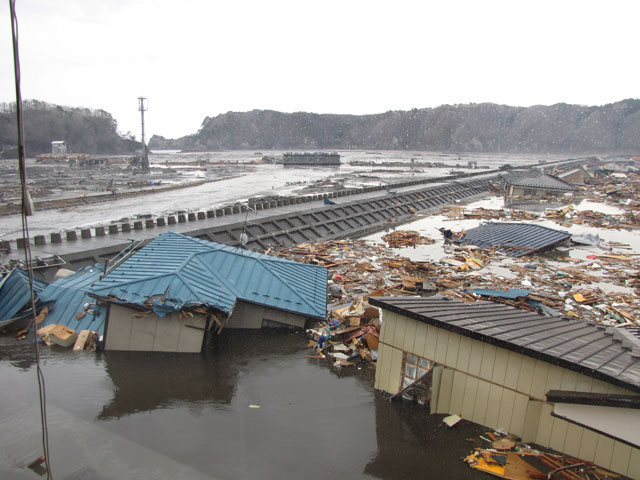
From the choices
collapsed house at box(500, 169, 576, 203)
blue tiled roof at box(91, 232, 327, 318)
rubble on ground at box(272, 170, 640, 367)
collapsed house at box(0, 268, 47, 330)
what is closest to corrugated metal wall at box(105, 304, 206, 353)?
blue tiled roof at box(91, 232, 327, 318)

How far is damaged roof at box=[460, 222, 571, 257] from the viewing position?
73.5ft

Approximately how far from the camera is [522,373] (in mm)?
7039

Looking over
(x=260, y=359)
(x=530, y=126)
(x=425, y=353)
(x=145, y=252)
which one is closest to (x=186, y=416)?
(x=260, y=359)

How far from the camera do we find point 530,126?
639 ft

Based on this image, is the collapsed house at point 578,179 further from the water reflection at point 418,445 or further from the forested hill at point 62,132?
the forested hill at point 62,132

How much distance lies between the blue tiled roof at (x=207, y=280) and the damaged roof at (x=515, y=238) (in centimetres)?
1229

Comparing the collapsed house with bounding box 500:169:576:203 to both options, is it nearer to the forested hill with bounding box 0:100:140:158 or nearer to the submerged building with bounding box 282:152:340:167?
the submerged building with bounding box 282:152:340:167

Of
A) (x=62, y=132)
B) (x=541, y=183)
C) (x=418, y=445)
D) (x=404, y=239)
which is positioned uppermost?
(x=62, y=132)

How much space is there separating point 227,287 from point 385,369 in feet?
15.8

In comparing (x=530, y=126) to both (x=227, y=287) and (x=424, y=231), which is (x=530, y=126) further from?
(x=227, y=287)

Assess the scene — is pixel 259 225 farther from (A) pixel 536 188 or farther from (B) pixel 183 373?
(A) pixel 536 188

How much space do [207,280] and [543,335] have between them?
777 centimetres

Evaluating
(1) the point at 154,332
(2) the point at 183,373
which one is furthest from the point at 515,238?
(1) the point at 154,332

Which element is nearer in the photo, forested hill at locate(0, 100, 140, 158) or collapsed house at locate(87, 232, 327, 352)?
collapsed house at locate(87, 232, 327, 352)
